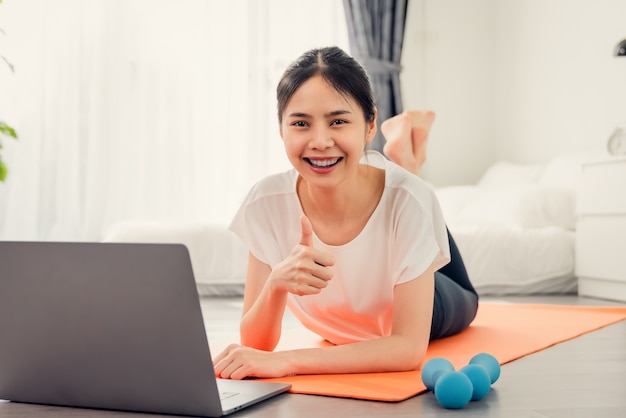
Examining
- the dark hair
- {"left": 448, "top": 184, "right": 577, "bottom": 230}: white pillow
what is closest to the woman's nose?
the dark hair

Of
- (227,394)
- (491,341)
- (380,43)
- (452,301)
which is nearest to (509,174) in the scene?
(380,43)

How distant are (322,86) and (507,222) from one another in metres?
3.03

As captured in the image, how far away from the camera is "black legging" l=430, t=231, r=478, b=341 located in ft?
7.82

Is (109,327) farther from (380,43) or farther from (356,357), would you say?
(380,43)

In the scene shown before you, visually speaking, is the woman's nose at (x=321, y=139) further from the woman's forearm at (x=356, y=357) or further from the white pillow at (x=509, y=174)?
the white pillow at (x=509, y=174)

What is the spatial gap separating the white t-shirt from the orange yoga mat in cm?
24

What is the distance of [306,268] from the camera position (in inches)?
62.1

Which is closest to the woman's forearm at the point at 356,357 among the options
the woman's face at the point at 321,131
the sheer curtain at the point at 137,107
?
the woman's face at the point at 321,131

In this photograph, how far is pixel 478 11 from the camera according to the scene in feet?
21.6

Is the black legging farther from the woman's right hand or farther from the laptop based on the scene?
the laptop

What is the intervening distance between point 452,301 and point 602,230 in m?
1.98

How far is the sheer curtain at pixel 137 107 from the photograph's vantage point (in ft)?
17.4

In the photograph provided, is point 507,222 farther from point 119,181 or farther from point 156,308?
point 156,308

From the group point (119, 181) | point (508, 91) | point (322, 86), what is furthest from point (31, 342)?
point (508, 91)
